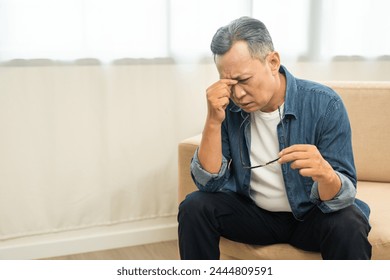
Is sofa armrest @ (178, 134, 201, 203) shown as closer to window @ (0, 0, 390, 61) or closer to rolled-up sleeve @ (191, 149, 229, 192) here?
rolled-up sleeve @ (191, 149, 229, 192)

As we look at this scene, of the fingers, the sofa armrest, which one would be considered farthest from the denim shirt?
the sofa armrest

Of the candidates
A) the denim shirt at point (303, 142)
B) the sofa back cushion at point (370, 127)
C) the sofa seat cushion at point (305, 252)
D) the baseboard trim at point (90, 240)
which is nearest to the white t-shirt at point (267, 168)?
the denim shirt at point (303, 142)

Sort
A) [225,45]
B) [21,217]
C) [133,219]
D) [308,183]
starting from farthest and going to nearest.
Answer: [133,219], [21,217], [308,183], [225,45]

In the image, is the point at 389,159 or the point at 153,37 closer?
the point at 389,159

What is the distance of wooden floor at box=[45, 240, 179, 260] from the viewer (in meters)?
2.54

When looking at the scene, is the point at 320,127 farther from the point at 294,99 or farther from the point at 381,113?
the point at 381,113

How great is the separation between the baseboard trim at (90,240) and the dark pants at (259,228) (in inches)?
35.9

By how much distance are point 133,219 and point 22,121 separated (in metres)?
0.66

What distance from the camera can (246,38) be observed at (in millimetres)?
1638

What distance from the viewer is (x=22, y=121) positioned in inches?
91.8

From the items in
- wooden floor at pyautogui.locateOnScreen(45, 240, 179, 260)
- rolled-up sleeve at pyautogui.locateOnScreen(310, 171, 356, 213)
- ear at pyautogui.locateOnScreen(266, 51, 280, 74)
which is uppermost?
ear at pyautogui.locateOnScreen(266, 51, 280, 74)

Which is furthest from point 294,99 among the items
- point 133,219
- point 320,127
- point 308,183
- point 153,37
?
point 133,219

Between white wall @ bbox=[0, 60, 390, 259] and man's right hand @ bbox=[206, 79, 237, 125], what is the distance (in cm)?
80

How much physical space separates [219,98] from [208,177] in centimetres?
25
